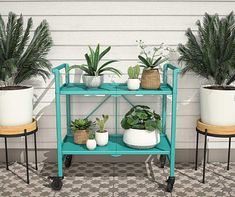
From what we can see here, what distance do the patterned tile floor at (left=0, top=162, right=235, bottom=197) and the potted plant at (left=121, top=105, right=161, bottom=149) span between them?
0.32 m

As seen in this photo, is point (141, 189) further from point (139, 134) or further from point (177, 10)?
point (177, 10)

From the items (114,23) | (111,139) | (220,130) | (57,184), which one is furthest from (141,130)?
(114,23)

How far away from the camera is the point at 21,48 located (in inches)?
95.3

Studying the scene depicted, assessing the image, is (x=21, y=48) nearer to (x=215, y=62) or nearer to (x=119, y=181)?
(x=119, y=181)

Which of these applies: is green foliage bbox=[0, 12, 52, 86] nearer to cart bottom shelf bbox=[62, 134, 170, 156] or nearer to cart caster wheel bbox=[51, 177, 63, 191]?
cart bottom shelf bbox=[62, 134, 170, 156]

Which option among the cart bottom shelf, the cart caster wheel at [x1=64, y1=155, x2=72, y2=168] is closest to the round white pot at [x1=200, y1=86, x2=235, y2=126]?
the cart bottom shelf

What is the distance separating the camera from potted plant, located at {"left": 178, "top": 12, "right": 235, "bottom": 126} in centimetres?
231

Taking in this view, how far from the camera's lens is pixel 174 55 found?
2.66 m

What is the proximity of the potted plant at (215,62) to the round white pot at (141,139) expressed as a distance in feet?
1.42

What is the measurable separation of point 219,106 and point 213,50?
41 centimetres

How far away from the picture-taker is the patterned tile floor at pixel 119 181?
2.28 metres

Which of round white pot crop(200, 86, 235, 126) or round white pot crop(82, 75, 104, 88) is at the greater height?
round white pot crop(82, 75, 104, 88)

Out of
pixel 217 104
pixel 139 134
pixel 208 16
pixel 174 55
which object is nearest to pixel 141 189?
pixel 139 134

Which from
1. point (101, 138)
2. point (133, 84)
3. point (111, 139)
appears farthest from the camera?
point (111, 139)
